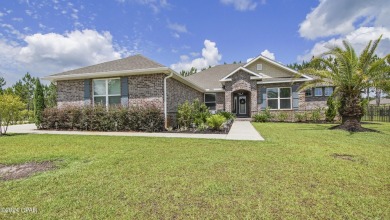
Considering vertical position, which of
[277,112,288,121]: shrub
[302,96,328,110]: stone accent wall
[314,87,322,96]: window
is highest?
[314,87,322,96]: window

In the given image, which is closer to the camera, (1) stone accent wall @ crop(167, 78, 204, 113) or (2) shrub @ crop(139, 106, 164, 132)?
(2) shrub @ crop(139, 106, 164, 132)

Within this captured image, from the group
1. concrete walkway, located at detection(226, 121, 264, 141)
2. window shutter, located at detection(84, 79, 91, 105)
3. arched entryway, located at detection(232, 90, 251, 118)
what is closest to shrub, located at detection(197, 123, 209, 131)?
concrete walkway, located at detection(226, 121, 264, 141)

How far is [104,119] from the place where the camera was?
11.6 meters

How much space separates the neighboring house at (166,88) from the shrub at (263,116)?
2.25 ft

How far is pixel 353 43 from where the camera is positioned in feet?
37.5

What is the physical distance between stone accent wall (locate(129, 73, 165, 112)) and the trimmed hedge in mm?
744

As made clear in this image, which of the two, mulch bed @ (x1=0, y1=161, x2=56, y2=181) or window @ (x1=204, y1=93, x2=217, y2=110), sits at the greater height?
window @ (x1=204, y1=93, x2=217, y2=110)

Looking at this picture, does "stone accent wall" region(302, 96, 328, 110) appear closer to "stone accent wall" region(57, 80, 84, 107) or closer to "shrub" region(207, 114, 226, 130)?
"shrub" region(207, 114, 226, 130)

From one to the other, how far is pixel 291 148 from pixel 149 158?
177 inches

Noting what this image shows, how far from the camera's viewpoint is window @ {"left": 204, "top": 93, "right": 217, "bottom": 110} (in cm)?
2191

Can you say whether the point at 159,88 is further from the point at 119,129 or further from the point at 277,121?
the point at 277,121

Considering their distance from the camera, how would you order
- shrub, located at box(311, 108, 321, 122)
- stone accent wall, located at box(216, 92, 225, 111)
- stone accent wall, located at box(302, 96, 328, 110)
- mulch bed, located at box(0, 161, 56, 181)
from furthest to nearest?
1. stone accent wall, located at box(216, 92, 225, 111)
2. stone accent wall, located at box(302, 96, 328, 110)
3. shrub, located at box(311, 108, 321, 122)
4. mulch bed, located at box(0, 161, 56, 181)

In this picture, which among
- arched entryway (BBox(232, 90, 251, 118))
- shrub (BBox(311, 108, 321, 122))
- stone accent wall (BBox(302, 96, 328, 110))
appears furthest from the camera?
arched entryway (BBox(232, 90, 251, 118))

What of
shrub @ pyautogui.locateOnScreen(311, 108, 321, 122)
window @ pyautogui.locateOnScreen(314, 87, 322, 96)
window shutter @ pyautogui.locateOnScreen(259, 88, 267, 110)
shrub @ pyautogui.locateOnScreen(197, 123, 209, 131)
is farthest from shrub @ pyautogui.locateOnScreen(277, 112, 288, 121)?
shrub @ pyautogui.locateOnScreen(197, 123, 209, 131)
